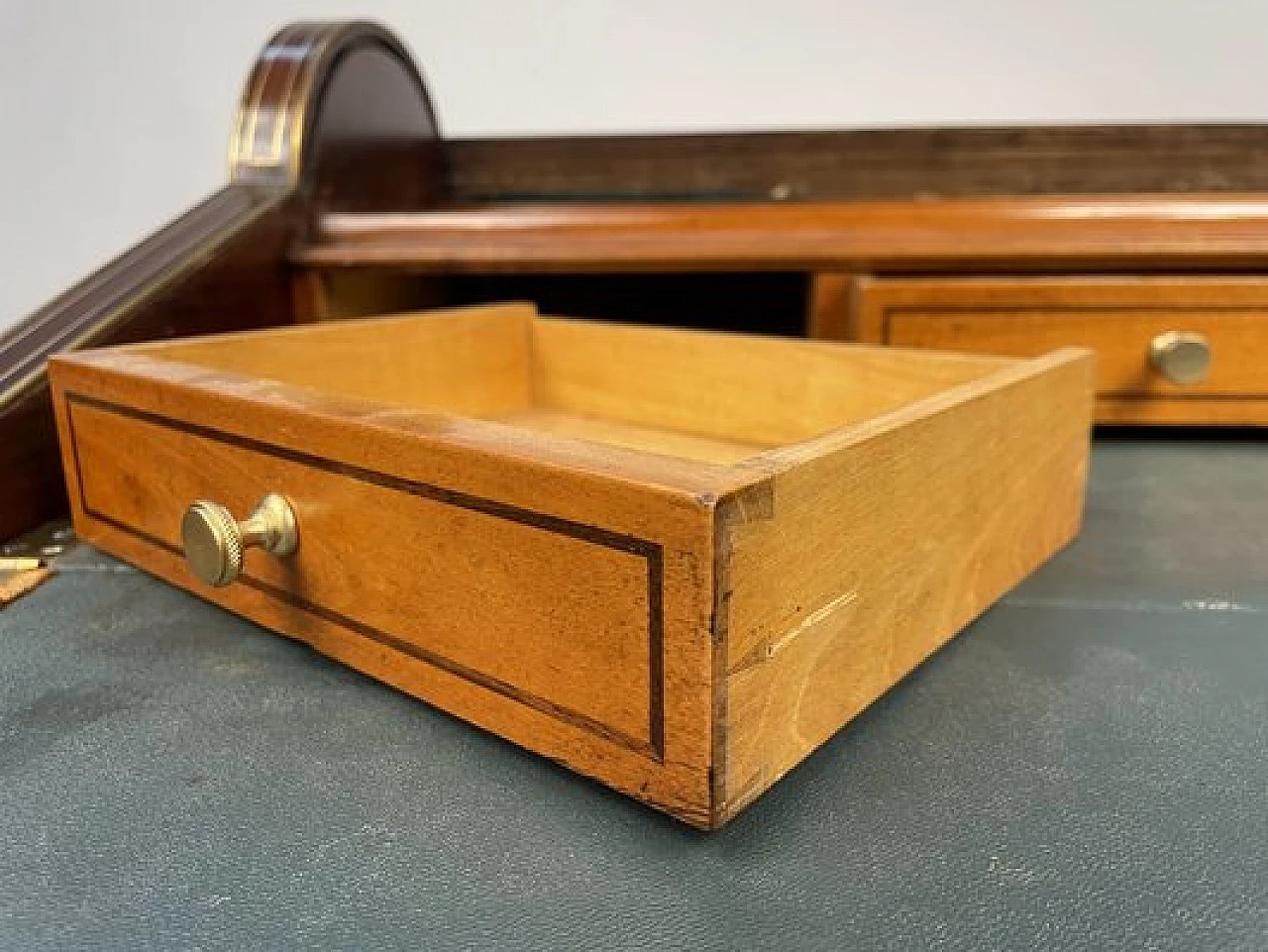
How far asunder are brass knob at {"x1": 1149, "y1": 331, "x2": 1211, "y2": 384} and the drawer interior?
274 millimetres

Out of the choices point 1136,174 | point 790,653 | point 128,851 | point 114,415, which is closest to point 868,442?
point 790,653

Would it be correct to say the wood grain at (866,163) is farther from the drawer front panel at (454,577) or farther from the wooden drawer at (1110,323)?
the drawer front panel at (454,577)

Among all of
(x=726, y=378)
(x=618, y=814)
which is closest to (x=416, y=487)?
(x=618, y=814)

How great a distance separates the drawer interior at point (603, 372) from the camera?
72cm

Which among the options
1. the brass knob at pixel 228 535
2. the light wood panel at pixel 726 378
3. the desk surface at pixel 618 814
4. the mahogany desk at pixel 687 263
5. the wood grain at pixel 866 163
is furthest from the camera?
the wood grain at pixel 866 163

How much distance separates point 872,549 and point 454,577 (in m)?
0.17

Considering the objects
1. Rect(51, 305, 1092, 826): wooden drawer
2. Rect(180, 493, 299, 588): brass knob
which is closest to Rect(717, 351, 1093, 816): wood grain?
Rect(51, 305, 1092, 826): wooden drawer

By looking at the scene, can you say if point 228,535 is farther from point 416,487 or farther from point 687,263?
point 687,263

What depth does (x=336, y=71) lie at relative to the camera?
3.60ft

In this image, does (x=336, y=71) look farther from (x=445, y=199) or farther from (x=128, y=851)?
(x=128, y=851)

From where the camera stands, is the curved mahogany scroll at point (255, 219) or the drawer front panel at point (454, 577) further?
the curved mahogany scroll at point (255, 219)

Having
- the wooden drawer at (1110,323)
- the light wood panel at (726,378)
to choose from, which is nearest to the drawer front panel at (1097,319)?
the wooden drawer at (1110,323)

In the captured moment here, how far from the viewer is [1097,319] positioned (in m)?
0.88

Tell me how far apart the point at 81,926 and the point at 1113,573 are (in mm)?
536
